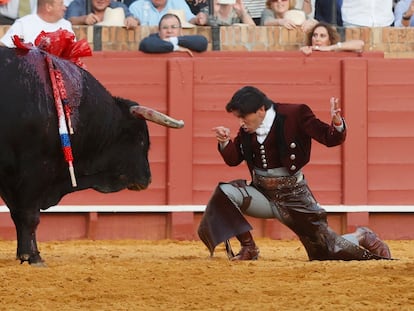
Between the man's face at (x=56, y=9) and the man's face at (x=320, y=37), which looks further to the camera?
the man's face at (x=320, y=37)

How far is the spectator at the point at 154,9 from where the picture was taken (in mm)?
10492

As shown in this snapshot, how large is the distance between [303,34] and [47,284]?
15.9ft

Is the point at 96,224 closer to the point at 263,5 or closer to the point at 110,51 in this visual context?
the point at 110,51

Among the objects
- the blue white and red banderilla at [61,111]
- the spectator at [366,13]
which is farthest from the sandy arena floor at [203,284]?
the spectator at [366,13]

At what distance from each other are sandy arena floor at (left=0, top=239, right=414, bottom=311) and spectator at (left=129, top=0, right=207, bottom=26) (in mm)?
3084

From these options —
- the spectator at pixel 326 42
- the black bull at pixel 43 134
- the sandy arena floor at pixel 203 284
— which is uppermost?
the spectator at pixel 326 42

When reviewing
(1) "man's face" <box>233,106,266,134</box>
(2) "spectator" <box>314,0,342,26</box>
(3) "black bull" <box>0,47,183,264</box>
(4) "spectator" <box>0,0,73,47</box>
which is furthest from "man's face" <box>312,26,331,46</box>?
(1) "man's face" <box>233,106,266,134</box>

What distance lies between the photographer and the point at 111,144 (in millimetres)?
7914

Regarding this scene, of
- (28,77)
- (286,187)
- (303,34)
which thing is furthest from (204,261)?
(303,34)

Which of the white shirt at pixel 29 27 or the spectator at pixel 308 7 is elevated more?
the spectator at pixel 308 7

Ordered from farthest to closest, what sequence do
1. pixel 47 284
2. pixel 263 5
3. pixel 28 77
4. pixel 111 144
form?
pixel 263 5 → pixel 111 144 → pixel 28 77 → pixel 47 284

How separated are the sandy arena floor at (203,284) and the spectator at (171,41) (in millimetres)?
2579

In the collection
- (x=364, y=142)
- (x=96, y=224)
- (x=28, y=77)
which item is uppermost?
(x=28, y=77)

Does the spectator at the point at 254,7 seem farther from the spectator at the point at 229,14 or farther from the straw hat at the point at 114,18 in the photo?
the straw hat at the point at 114,18
